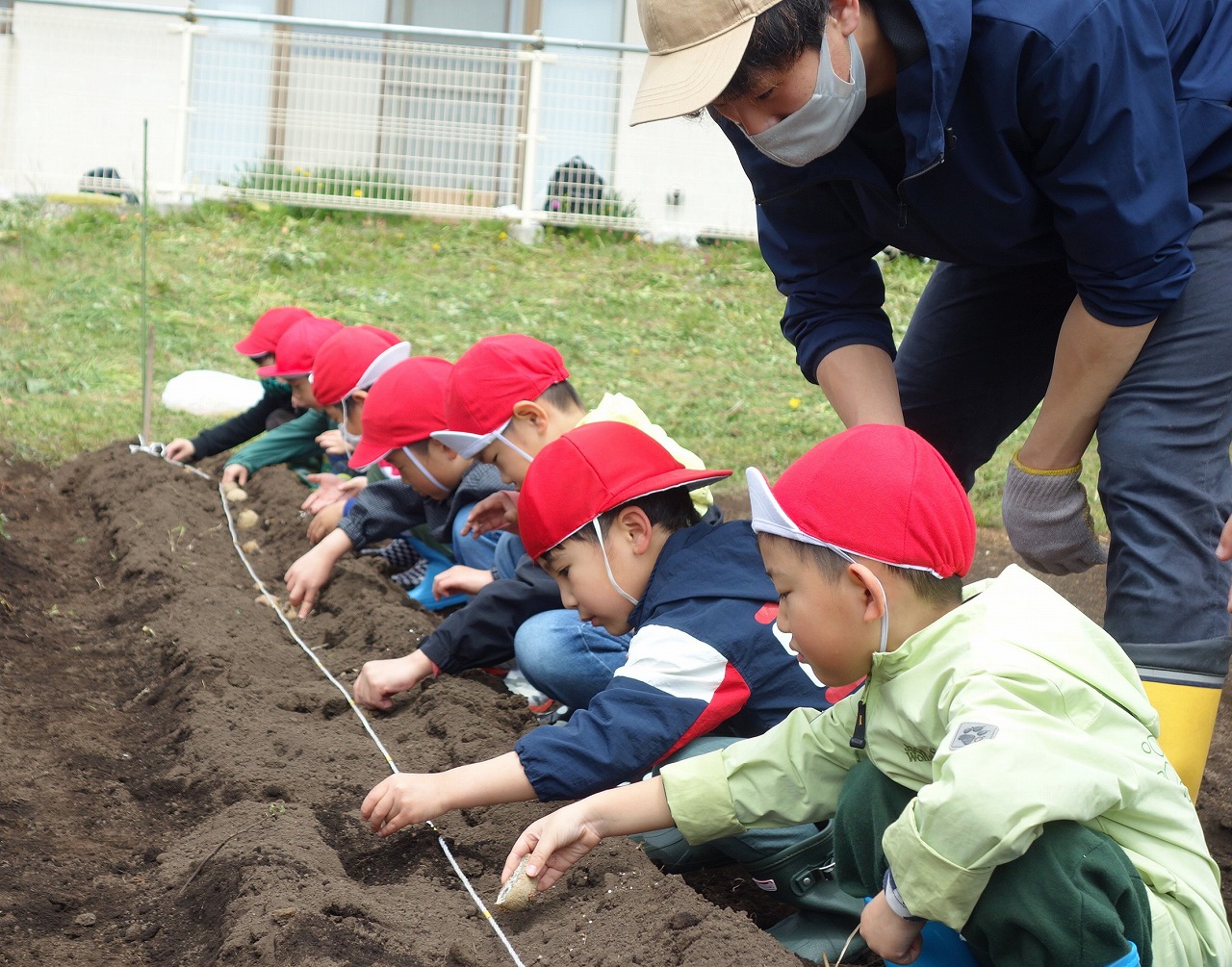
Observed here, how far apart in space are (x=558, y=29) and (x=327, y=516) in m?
8.99

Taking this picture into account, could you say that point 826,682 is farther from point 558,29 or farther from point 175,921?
point 558,29

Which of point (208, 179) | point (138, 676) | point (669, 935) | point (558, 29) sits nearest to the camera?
point (669, 935)

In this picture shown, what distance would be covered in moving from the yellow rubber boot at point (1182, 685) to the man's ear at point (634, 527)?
102cm

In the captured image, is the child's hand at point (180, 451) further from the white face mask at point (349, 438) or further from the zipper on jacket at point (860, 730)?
the zipper on jacket at point (860, 730)

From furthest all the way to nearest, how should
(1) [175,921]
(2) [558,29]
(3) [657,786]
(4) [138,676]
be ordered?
(2) [558,29] < (4) [138,676] < (1) [175,921] < (3) [657,786]

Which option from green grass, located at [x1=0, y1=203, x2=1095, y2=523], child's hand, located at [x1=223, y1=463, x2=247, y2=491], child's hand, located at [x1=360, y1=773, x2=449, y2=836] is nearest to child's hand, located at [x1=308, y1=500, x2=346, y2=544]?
child's hand, located at [x1=223, y1=463, x2=247, y2=491]

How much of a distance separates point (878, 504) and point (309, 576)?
280 cm

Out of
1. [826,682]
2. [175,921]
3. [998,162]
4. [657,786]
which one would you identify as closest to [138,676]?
[175,921]

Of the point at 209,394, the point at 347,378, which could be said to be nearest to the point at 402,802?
the point at 347,378

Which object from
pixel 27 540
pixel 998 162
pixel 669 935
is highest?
pixel 998 162

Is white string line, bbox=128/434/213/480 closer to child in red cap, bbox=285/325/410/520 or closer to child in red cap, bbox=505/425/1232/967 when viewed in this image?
child in red cap, bbox=285/325/410/520

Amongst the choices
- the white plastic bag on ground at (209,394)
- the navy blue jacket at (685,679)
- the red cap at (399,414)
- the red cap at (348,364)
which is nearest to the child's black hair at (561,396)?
the red cap at (399,414)

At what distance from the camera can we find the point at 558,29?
12734 millimetres

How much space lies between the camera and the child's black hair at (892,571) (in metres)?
2.05
